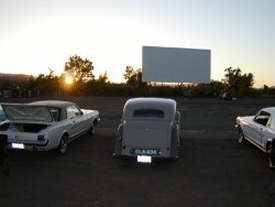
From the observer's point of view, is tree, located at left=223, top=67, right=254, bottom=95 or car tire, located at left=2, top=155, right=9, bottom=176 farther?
tree, located at left=223, top=67, right=254, bottom=95

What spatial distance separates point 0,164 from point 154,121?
151 inches

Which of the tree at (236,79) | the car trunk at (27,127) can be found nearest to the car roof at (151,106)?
the car trunk at (27,127)

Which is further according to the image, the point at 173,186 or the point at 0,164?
the point at 0,164

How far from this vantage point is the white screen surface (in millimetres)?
65062

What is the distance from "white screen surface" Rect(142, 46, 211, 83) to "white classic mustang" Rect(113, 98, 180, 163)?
180ft

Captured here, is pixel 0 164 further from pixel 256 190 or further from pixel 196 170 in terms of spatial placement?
pixel 256 190

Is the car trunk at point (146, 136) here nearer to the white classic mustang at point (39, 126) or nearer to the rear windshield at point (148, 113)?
the rear windshield at point (148, 113)

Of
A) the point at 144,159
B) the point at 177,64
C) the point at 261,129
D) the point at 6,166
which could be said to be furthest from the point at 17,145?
the point at 177,64

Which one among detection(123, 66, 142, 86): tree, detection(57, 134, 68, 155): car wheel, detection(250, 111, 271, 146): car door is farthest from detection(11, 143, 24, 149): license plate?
detection(123, 66, 142, 86): tree

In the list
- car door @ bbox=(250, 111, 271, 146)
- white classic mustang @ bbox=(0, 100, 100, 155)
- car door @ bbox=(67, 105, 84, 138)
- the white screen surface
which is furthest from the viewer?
the white screen surface

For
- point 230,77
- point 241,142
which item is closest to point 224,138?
point 241,142

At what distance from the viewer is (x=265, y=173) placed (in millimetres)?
9047

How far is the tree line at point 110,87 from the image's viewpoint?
7094 centimetres

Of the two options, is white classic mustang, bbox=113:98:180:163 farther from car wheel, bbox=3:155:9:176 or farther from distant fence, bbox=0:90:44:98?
distant fence, bbox=0:90:44:98
